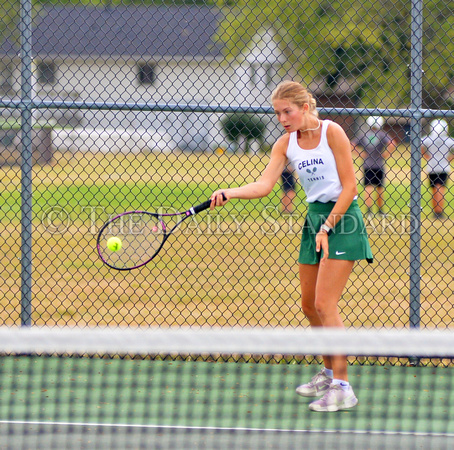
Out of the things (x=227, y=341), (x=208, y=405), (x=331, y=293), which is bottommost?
(x=208, y=405)

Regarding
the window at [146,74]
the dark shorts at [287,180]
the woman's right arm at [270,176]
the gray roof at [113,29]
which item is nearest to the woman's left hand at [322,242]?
the woman's right arm at [270,176]

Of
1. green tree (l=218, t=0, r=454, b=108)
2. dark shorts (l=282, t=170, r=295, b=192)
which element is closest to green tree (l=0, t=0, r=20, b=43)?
green tree (l=218, t=0, r=454, b=108)

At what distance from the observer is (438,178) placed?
1046cm

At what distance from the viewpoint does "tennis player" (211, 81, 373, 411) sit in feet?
11.7

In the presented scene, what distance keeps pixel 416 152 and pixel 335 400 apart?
163cm

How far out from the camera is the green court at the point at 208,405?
3.42 m

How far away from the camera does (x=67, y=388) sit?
13.5 feet

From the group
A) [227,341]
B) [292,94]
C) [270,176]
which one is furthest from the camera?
[270,176]

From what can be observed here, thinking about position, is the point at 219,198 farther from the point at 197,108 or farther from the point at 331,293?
the point at 197,108

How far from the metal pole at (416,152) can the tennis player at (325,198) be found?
2.82ft

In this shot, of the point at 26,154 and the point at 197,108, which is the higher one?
the point at 197,108

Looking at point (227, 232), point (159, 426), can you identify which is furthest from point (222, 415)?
point (227, 232)

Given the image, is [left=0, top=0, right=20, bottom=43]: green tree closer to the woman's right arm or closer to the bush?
the bush

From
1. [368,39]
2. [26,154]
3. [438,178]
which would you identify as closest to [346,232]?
[26,154]
